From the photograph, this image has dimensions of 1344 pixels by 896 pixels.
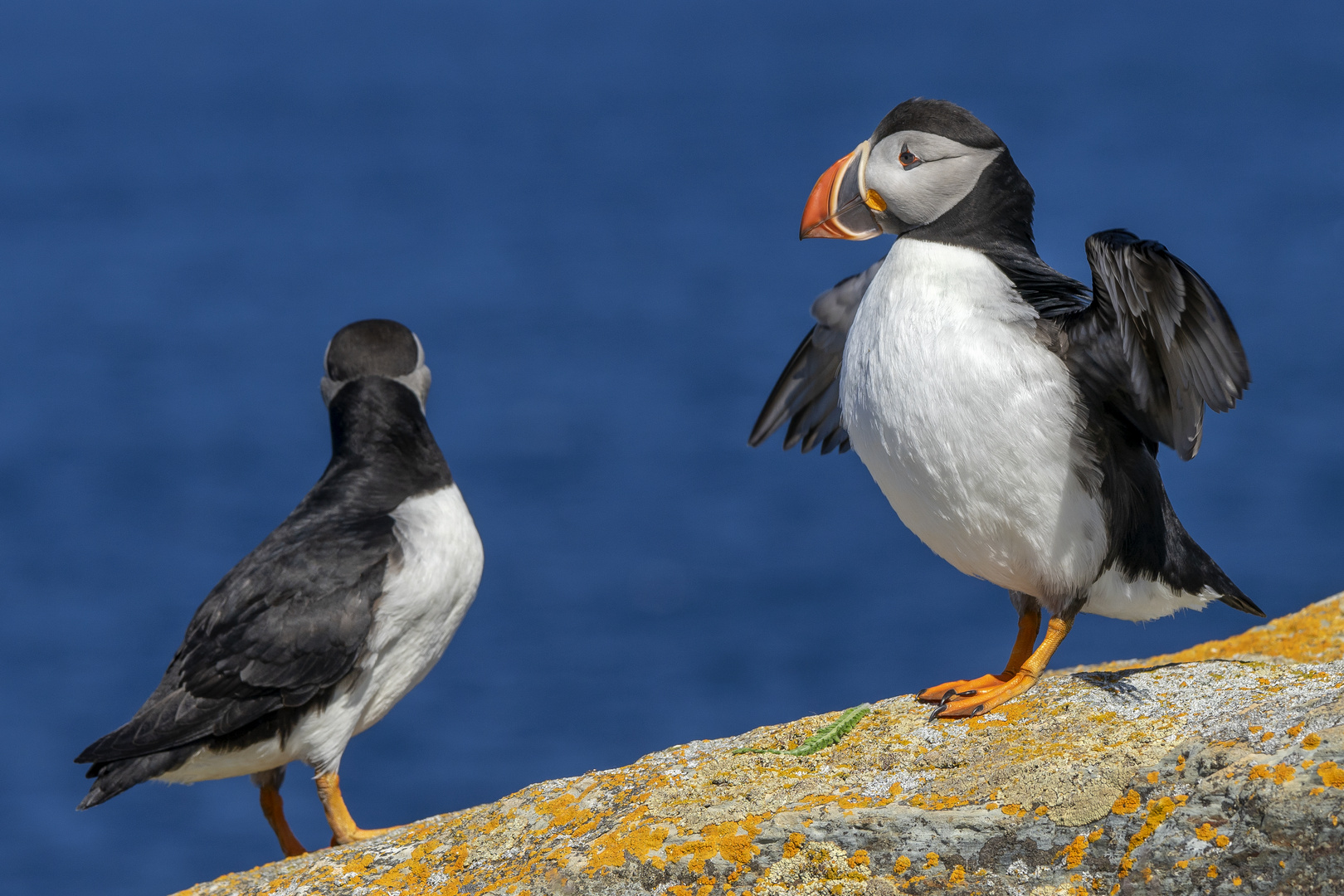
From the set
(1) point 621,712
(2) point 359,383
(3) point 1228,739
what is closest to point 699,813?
(3) point 1228,739

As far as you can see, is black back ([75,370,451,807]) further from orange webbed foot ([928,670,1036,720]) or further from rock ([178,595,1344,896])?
orange webbed foot ([928,670,1036,720])

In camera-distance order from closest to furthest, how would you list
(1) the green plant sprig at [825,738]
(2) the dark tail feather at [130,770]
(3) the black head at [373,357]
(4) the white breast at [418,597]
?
(1) the green plant sprig at [825,738], (2) the dark tail feather at [130,770], (4) the white breast at [418,597], (3) the black head at [373,357]

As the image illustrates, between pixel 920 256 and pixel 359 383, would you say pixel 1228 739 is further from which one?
pixel 359 383

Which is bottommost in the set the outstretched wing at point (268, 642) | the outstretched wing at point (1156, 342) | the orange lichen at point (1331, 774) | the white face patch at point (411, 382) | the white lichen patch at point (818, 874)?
the orange lichen at point (1331, 774)

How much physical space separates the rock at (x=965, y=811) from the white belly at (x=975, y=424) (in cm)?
48

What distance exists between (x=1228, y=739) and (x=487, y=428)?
76.8 ft

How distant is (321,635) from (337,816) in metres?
0.73

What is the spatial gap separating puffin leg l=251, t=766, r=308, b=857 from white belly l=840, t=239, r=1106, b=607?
2.93m

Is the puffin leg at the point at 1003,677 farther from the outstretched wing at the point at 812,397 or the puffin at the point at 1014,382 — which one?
the outstretched wing at the point at 812,397

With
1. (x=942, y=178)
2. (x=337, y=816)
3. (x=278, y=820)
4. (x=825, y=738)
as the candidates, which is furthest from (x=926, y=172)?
(x=278, y=820)

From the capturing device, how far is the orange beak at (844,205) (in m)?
5.19

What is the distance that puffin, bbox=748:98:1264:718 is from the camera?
4.56 meters

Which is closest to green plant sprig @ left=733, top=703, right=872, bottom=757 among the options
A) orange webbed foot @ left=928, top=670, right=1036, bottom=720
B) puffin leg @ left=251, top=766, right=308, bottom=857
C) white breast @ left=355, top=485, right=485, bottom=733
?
orange webbed foot @ left=928, top=670, right=1036, bottom=720

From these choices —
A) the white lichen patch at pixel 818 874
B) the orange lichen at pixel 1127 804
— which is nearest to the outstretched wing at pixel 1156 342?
the orange lichen at pixel 1127 804
